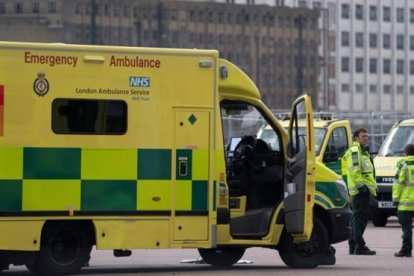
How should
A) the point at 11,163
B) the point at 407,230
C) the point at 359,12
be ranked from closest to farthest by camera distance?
the point at 11,163
the point at 407,230
the point at 359,12

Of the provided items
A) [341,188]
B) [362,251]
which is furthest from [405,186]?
[341,188]

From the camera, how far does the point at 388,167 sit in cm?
2572

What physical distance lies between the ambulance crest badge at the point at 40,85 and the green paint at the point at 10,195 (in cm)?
101

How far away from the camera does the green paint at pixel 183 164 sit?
1438 centimetres

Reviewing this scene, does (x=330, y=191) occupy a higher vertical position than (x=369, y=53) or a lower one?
lower

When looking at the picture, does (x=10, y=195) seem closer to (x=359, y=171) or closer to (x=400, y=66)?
(x=359, y=171)

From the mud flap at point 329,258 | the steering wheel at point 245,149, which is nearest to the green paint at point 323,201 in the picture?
the mud flap at point 329,258

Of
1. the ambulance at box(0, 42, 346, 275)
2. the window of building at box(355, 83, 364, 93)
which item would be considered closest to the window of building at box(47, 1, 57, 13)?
the window of building at box(355, 83, 364, 93)

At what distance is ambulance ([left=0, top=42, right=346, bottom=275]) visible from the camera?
13867 millimetres

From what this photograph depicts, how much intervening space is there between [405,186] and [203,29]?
98.9 m

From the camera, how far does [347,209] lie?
1581 centimetres

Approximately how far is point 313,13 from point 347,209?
110591 millimetres

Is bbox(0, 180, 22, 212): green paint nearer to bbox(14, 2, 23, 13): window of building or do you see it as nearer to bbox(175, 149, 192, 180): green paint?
bbox(175, 149, 192, 180): green paint

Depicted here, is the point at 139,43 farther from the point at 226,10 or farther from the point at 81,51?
the point at 81,51
